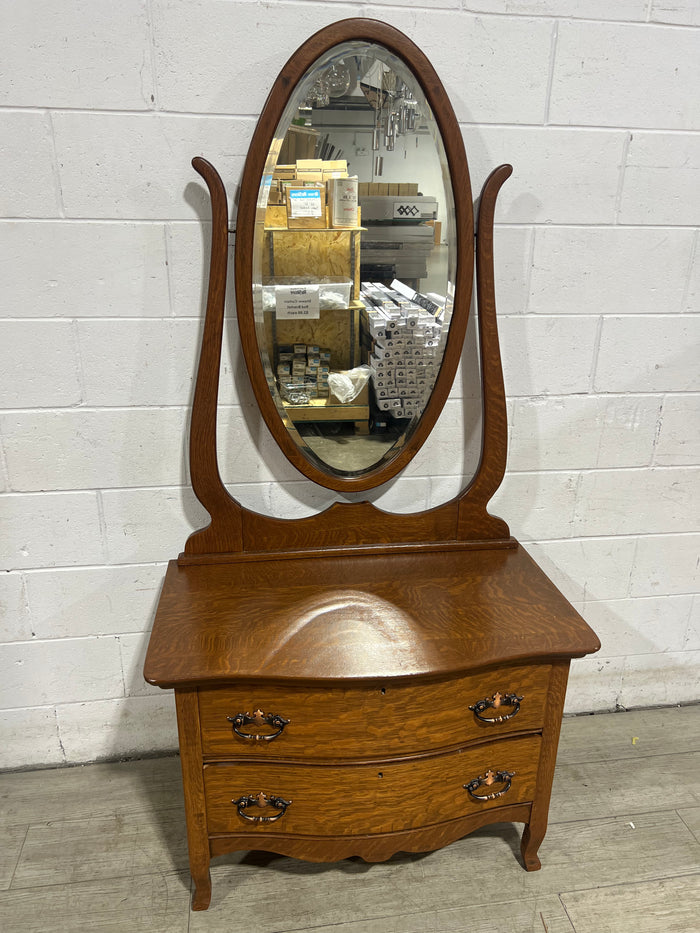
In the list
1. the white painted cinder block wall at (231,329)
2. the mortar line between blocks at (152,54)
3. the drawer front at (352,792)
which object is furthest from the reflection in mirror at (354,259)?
the drawer front at (352,792)

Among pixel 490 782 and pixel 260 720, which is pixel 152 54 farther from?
pixel 490 782

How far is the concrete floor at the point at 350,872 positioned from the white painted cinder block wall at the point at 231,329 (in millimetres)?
167

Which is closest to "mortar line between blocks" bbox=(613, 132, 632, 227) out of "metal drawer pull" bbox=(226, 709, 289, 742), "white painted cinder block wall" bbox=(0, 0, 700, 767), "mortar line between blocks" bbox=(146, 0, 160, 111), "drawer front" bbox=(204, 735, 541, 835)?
"white painted cinder block wall" bbox=(0, 0, 700, 767)

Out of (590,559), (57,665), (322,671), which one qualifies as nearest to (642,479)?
(590,559)

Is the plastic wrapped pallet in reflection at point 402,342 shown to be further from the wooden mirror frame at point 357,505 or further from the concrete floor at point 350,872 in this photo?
the concrete floor at point 350,872

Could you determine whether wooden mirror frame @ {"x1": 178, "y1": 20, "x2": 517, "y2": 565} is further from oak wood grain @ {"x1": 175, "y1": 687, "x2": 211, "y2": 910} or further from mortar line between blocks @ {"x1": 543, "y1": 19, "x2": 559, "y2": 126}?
oak wood grain @ {"x1": 175, "y1": 687, "x2": 211, "y2": 910}

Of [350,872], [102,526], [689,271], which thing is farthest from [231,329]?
[350,872]

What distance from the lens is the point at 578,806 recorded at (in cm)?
173

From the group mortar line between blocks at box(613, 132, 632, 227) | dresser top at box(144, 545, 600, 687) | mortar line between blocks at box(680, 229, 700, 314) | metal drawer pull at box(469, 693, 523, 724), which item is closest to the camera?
dresser top at box(144, 545, 600, 687)

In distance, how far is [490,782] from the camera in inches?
56.9

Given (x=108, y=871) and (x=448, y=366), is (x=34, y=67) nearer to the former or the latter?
(x=448, y=366)

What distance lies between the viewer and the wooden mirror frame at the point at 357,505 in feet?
4.64

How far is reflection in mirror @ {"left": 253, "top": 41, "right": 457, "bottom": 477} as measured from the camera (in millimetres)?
1308

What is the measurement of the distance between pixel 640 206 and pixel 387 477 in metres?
0.79
